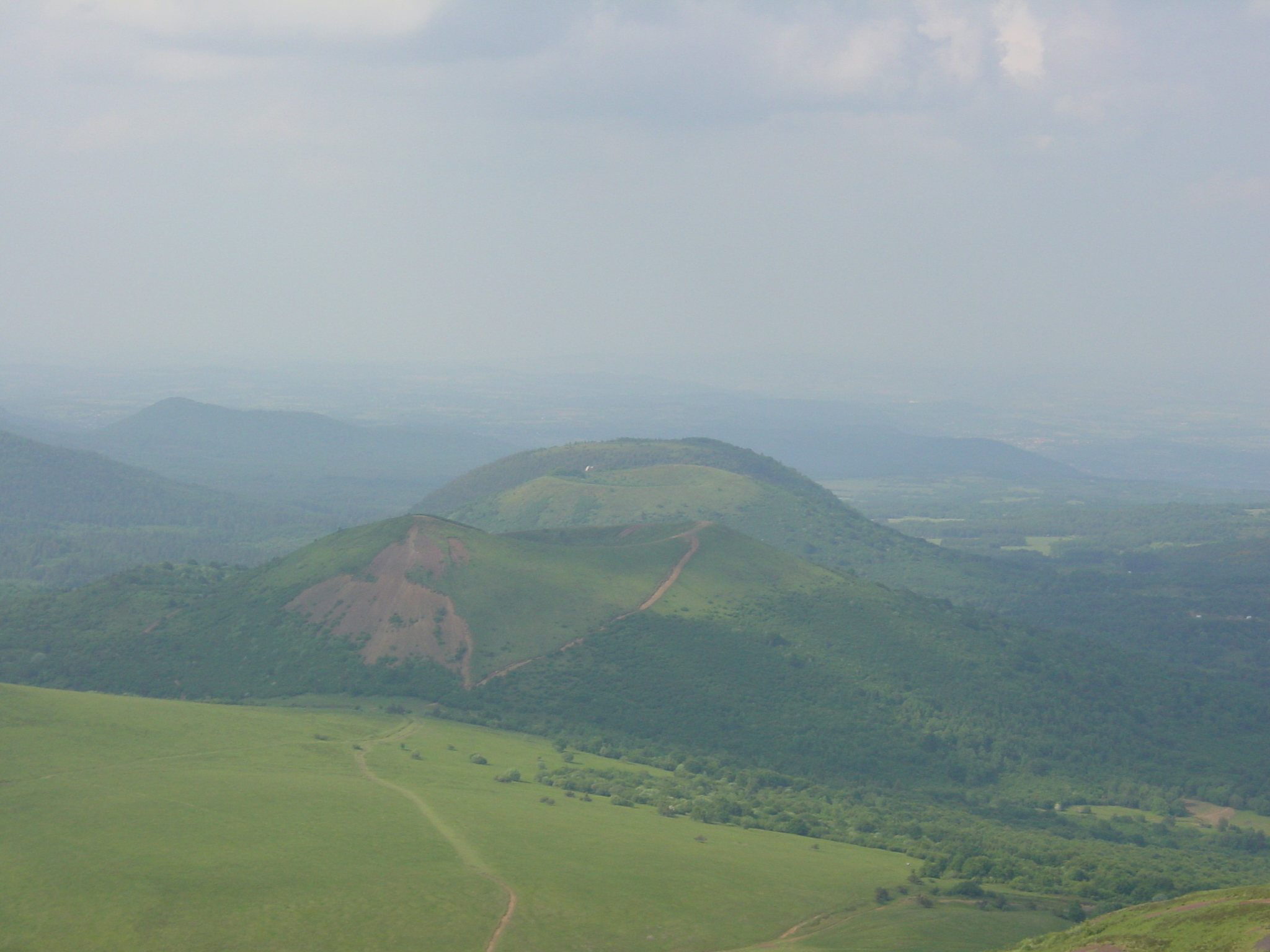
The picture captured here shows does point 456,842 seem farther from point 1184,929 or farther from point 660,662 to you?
point 660,662

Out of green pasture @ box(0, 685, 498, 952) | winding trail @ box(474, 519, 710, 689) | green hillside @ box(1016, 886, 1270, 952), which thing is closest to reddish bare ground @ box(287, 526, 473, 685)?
winding trail @ box(474, 519, 710, 689)

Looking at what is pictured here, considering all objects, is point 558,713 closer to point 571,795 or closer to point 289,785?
point 571,795

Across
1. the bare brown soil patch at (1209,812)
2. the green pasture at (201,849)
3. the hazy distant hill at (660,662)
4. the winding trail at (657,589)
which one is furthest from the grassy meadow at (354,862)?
the bare brown soil patch at (1209,812)

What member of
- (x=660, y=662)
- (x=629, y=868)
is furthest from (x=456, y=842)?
(x=660, y=662)

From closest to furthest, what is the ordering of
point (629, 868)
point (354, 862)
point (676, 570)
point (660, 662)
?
point (354, 862) < point (629, 868) < point (660, 662) < point (676, 570)

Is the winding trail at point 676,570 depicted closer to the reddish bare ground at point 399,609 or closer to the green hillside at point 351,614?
the green hillside at point 351,614

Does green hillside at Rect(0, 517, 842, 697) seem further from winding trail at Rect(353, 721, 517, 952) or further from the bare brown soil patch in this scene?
the bare brown soil patch

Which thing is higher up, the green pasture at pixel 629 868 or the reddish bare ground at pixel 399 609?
the reddish bare ground at pixel 399 609
